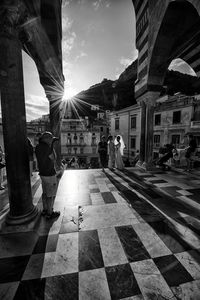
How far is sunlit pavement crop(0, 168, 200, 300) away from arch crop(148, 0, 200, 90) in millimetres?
5330

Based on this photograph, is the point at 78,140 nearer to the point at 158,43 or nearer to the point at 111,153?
the point at 111,153

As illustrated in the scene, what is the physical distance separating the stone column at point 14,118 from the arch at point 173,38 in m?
4.80

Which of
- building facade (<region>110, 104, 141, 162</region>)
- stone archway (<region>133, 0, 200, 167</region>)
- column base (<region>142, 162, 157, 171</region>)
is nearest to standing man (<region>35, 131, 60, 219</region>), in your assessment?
column base (<region>142, 162, 157, 171</region>)

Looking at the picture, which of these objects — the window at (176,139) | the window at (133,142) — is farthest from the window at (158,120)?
the window at (133,142)

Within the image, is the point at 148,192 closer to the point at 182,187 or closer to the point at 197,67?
the point at 182,187

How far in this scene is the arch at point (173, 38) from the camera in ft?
13.9

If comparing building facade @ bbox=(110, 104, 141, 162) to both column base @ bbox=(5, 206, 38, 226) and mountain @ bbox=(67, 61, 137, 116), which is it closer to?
column base @ bbox=(5, 206, 38, 226)

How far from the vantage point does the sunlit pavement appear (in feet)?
4.88

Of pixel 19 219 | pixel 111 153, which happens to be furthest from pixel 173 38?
pixel 19 219

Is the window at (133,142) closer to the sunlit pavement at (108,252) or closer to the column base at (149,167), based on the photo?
the column base at (149,167)

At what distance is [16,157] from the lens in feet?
8.19

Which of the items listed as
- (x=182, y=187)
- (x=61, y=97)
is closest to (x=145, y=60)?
(x=61, y=97)

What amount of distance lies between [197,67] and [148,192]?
23.3 feet

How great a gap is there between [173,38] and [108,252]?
7.01 metres
